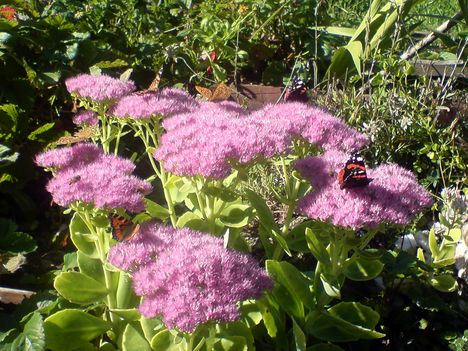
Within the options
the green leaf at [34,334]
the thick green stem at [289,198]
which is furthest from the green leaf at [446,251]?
the green leaf at [34,334]

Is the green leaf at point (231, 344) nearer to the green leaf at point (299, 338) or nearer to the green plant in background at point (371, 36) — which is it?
the green leaf at point (299, 338)

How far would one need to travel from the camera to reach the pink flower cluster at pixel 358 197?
152cm

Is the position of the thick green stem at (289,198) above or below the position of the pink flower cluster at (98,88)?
below

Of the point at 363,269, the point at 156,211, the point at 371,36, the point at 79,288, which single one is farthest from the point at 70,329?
the point at 371,36

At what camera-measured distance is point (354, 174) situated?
5.00 feet

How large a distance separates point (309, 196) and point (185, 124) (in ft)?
1.07

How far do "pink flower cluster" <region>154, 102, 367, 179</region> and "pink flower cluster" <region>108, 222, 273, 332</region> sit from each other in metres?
0.16

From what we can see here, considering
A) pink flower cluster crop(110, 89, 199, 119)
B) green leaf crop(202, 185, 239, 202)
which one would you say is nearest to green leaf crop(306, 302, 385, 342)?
green leaf crop(202, 185, 239, 202)

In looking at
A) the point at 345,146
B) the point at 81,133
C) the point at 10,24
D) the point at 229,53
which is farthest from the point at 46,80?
the point at 345,146

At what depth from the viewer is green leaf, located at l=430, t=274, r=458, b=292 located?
2096 millimetres

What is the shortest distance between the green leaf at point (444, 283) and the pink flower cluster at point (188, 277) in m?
0.79

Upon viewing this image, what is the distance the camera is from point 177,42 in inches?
129

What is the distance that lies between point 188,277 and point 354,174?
1.37 feet

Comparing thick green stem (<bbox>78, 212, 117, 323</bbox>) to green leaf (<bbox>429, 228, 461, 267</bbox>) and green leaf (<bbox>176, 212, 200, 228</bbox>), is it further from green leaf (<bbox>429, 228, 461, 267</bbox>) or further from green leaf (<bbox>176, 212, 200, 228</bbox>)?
green leaf (<bbox>429, 228, 461, 267</bbox>)
